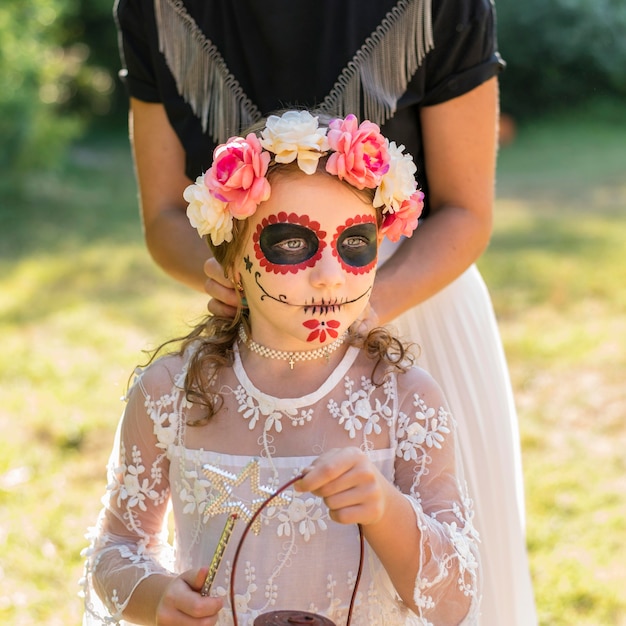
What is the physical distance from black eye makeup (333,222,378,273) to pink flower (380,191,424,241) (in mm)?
65

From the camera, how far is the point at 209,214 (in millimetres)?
1757

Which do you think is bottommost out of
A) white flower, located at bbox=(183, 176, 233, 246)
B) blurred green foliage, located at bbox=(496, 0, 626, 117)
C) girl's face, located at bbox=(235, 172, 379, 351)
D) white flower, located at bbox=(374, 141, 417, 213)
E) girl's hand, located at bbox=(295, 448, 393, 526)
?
girl's hand, located at bbox=(295, 448, 393, 526)

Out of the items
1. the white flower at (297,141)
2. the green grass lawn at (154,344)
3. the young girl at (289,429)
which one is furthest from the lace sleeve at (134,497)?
the white flower at (297,141)

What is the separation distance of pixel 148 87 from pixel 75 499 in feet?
7.83

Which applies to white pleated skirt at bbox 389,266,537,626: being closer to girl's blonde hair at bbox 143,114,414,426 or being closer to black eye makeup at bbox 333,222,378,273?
girl's blonde hair at bbox 143,114,414,426

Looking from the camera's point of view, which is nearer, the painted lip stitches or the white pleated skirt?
the painted lip stitches

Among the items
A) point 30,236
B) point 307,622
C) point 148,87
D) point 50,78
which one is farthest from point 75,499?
point 50,78

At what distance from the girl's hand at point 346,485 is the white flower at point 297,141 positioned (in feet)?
1.56

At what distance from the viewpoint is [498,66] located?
7.59 ft

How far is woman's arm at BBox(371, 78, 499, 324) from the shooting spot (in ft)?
7.18

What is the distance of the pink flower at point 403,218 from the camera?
71.9 inches

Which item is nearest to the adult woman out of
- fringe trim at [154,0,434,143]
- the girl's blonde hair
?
fringe trim at [154,0,434,143]

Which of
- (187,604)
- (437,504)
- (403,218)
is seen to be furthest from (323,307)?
(187,604)

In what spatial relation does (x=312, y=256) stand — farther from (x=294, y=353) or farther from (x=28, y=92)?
(x=28, y=92)
